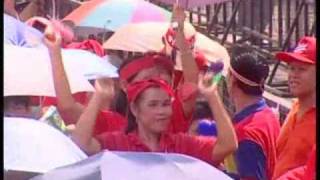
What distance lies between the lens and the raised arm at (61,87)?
5.46m

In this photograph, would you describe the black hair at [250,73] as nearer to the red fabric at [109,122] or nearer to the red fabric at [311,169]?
the red fabric at [109,122]

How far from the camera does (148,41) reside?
8.12 m

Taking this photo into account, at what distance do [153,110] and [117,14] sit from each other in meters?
3.59

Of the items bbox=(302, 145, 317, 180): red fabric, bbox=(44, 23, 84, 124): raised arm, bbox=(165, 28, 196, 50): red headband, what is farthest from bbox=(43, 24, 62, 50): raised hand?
bbox=(302, 145, 317, 180): red fabric

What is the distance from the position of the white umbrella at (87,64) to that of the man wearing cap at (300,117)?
3.60 feet

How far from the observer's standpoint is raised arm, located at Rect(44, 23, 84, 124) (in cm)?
546

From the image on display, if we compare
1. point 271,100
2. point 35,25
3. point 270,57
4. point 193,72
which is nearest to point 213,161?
point 193,72

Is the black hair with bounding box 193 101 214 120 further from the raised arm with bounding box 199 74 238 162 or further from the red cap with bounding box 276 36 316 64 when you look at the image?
→ the raised arm with bounding box 199 74 238 162

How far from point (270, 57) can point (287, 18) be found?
69 cm

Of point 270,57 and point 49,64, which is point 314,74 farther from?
point 270,57

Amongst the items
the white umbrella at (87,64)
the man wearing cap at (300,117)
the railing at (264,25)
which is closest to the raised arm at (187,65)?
the white umbrella at (87,64)

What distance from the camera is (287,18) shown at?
12211 mm

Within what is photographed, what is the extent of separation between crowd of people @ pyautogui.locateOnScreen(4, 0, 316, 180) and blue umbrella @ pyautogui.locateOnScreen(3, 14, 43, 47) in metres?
0.22

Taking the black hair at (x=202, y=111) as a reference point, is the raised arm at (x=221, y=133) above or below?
above
